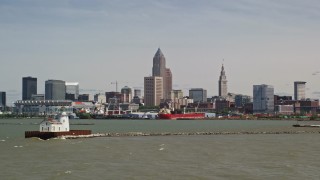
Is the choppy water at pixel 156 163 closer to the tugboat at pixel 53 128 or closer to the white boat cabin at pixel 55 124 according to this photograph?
the tugboat at pixel 53 128

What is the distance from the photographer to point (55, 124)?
10025cm

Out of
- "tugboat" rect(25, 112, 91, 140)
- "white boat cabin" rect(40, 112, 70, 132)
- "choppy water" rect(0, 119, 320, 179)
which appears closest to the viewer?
"choppy water" rect(0, 119, 320, 179)

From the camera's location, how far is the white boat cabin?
99.8 metres

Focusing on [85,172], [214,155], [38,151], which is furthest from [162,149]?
[85,172]

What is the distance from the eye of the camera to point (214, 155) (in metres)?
69.4

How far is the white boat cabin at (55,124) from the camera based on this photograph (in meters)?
99.8

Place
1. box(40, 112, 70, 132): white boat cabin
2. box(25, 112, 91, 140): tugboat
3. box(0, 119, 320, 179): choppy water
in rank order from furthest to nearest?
box(40, 112, 70, 132): white boat cabin
box(25, 112, 91, 140): tugboat
box(0, 119, 320, 179): choppy water

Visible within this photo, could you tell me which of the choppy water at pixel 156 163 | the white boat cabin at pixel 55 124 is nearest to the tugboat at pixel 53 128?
the white boat cabin at pixel 55 124

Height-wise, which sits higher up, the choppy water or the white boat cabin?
the white boat cabin

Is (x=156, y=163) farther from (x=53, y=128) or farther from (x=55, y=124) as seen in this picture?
(x=55, y=124)

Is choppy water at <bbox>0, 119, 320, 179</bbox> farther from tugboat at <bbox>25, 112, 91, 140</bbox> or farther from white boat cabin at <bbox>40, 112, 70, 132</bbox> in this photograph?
white boat cabin at <bbox>40, 112, 70, 132</bbox>

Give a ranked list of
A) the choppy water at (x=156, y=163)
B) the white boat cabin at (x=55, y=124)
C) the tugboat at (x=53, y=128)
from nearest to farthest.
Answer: the choppy water at (x=156, y=163) → the tugboat at (x=53, y=128) → the white boat cabin at (x=55, y=124)

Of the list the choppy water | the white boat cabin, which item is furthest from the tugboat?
the choppy water

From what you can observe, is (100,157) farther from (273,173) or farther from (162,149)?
(273,173)
